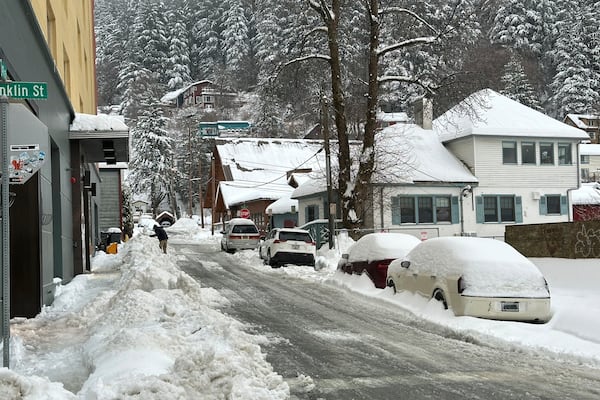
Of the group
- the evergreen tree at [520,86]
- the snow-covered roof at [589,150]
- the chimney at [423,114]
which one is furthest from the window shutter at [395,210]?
the snow-covered roof at [589,150]

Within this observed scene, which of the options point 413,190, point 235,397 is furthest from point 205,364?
point 413,190

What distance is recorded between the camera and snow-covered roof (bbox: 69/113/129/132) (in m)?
17.4

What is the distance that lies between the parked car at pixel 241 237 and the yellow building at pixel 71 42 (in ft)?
31.2

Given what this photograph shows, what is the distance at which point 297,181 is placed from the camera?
45156mm

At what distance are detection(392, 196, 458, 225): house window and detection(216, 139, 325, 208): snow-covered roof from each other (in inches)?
756

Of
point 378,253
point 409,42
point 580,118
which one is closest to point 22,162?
point 378,253

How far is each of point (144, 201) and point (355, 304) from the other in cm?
7463

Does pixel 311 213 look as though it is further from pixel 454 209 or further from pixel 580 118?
pixel 580 118

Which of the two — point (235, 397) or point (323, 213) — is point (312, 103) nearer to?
point (323, 213)

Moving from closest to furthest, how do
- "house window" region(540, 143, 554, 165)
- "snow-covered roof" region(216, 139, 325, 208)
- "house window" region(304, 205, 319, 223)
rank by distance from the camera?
"house window" region(540, 143, 554, 165), "house window" region(304, 205, 319, 223), "snow-covered roof" region(216, 139, 325, 208)

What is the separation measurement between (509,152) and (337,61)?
509 inches

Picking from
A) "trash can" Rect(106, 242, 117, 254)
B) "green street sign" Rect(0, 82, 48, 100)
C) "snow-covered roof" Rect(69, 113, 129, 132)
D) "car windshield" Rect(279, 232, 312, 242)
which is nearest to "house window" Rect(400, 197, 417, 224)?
"car windshield" Rect(279, 232, 312, 242)

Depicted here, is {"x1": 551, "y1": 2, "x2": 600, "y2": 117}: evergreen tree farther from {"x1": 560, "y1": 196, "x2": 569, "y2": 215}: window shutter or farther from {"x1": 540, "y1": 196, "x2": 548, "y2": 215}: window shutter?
{"x1": 540, "y1": 196, "x2": 548, "y2": 215}: window shutter

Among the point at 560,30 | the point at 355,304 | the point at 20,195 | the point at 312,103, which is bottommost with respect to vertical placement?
the point at 355,304
